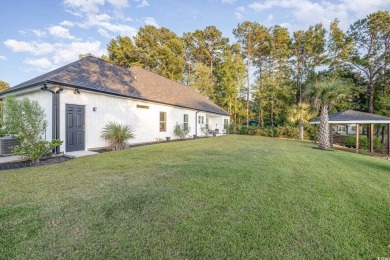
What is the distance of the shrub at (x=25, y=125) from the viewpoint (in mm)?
5801

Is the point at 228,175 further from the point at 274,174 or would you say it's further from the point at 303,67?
the point at 303,67

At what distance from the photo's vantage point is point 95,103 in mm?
8727

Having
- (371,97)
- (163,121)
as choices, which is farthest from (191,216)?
(371,97)

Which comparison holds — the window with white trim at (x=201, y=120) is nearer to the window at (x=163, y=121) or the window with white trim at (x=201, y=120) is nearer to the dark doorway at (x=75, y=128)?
the window at (x=163, y=121)

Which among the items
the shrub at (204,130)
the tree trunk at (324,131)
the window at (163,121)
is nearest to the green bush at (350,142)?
the tree trunk at (324,131)

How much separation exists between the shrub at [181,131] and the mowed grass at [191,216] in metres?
10.0

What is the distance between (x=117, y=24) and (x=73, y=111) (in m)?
10.6

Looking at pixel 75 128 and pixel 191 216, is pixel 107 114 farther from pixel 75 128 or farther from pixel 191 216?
pixel 191 216

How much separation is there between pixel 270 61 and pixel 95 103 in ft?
82.9

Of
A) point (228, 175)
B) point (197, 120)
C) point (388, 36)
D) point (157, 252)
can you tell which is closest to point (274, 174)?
point (228, 175)

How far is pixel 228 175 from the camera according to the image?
456 cm

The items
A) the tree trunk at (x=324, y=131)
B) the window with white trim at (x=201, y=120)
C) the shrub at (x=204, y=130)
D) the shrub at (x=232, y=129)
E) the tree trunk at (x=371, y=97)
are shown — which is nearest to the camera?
the tree trunk at (x=324, y=131)

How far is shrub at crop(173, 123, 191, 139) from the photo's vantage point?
14658 mm

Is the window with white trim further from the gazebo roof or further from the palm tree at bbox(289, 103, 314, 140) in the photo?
the gazebo roof
